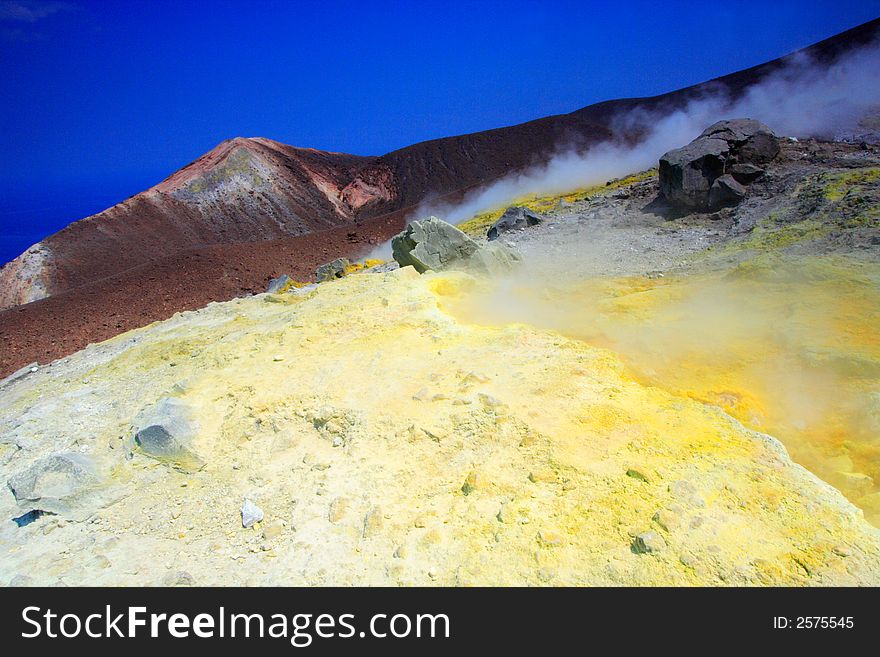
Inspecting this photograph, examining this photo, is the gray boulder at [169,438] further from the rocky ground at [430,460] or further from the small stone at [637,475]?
the small stone at [637,475]

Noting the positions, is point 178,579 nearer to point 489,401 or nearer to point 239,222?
point 489,401

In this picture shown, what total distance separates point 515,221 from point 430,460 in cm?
1189

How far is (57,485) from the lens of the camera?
5.18m

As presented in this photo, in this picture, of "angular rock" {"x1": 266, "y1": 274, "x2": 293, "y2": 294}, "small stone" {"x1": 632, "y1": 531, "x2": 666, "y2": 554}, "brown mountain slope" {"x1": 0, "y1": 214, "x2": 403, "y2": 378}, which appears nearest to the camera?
"small stone" {"x1": 632, "y1": 531, "x2": 666, "y2": 554}

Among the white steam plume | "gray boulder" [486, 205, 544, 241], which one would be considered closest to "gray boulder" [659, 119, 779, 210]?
"gray boulder" [486, 205, 544, 241]

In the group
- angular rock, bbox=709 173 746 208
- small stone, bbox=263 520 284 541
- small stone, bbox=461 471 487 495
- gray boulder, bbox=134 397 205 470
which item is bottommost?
small stone, bbox=263 520 284 541

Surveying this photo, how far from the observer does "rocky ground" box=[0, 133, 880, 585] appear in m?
3.94

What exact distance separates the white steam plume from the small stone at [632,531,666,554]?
1777 centimetres

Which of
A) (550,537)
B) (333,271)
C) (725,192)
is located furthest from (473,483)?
(333,271)

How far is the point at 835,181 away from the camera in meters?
11.9

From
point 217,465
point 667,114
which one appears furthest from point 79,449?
point 667,114

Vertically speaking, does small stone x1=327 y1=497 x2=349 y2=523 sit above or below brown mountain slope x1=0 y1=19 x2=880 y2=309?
below

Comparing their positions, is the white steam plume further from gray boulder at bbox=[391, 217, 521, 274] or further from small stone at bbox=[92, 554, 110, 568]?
small stone at bbox=[92, 554, 110, 568]
